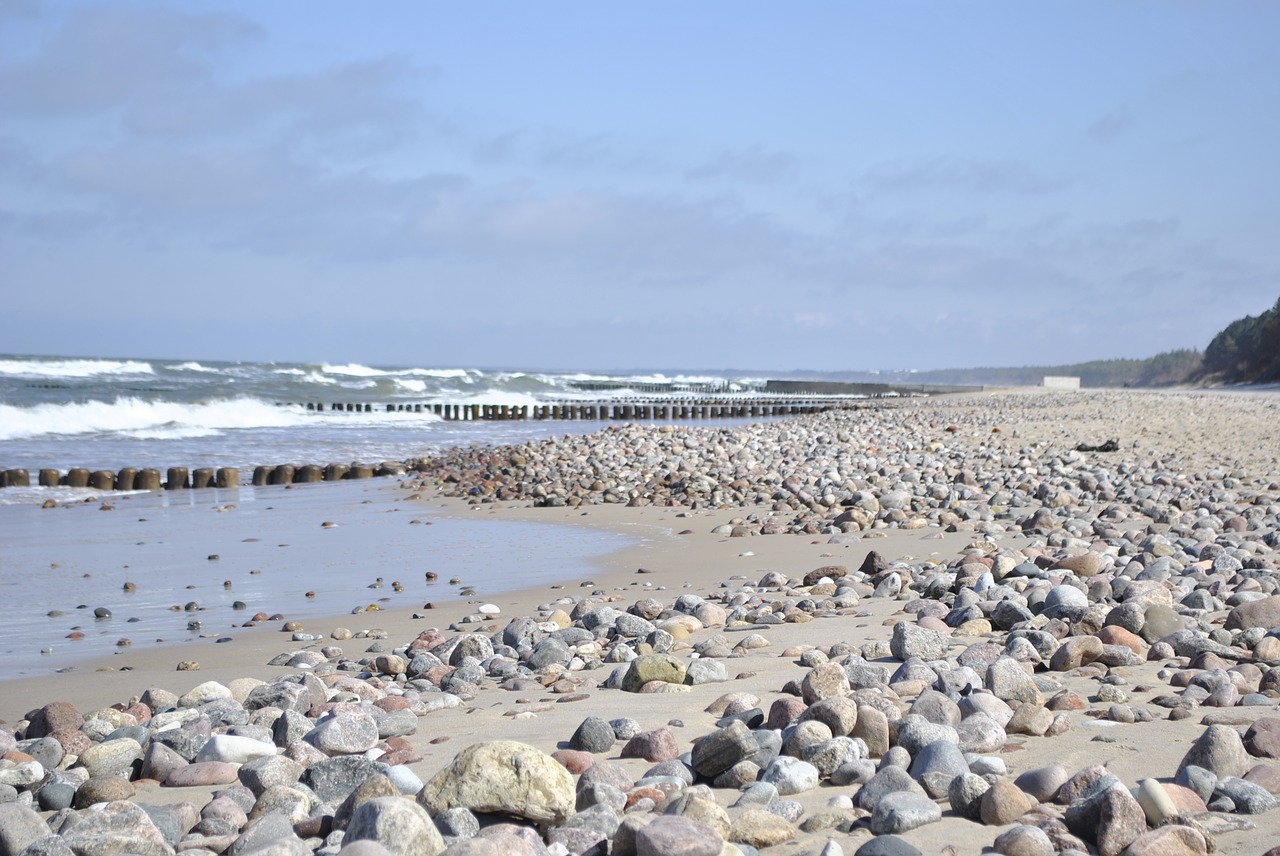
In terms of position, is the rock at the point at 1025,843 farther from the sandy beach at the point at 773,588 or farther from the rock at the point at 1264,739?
the rock at the point at 1264,739

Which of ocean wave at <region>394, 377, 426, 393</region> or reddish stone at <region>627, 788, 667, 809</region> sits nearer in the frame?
reddish stone at <region>627, 788, 667, 809</region>

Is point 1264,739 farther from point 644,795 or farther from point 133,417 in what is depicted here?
point 133,417

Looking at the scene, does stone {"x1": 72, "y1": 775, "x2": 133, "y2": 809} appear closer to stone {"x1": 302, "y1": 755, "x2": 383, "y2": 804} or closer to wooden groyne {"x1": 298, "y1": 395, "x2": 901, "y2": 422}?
stone {"x1": 302, "y1": 755, "x2": 383, "y2": 804}

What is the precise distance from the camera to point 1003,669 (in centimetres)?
316

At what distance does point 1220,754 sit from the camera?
95.9 inches

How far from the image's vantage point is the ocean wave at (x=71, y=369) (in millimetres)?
57688

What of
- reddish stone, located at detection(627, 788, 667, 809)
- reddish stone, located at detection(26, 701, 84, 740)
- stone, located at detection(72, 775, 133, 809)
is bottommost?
reddish stone, located at detection(26, 701, 84, 740)

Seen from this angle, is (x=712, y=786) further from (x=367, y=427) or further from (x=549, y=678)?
(x=367, y=427)

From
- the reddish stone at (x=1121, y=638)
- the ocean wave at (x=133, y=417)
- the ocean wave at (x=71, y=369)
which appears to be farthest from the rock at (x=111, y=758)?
the ocean wave at (x=71, y=369)

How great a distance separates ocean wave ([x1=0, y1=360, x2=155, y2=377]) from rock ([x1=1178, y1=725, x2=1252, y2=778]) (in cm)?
6041

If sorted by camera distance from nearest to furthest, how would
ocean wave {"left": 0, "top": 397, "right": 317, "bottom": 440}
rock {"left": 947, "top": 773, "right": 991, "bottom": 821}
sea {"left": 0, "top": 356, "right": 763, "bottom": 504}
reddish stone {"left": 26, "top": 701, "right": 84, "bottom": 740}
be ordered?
1. rock {"left": 947, "top": 773, "right": 991, "bottom": 821}
2. reddish stone {"left": 26, "top": 701, "right": 84, "bottom": 740}
3. sea {"left": 0, "top": 356, "right": 763, "bottom": 504}
4. ocean wave {"left": 0, "top": 397, "right": 317, "bottom": 440}

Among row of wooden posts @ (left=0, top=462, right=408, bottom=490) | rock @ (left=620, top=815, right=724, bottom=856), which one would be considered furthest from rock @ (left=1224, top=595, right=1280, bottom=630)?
row of wooden posts @ (left=0, top=462, right=408, bottom=490)

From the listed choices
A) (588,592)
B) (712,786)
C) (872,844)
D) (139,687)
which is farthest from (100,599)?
(872,844)

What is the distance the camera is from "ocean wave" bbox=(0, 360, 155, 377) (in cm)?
5769
